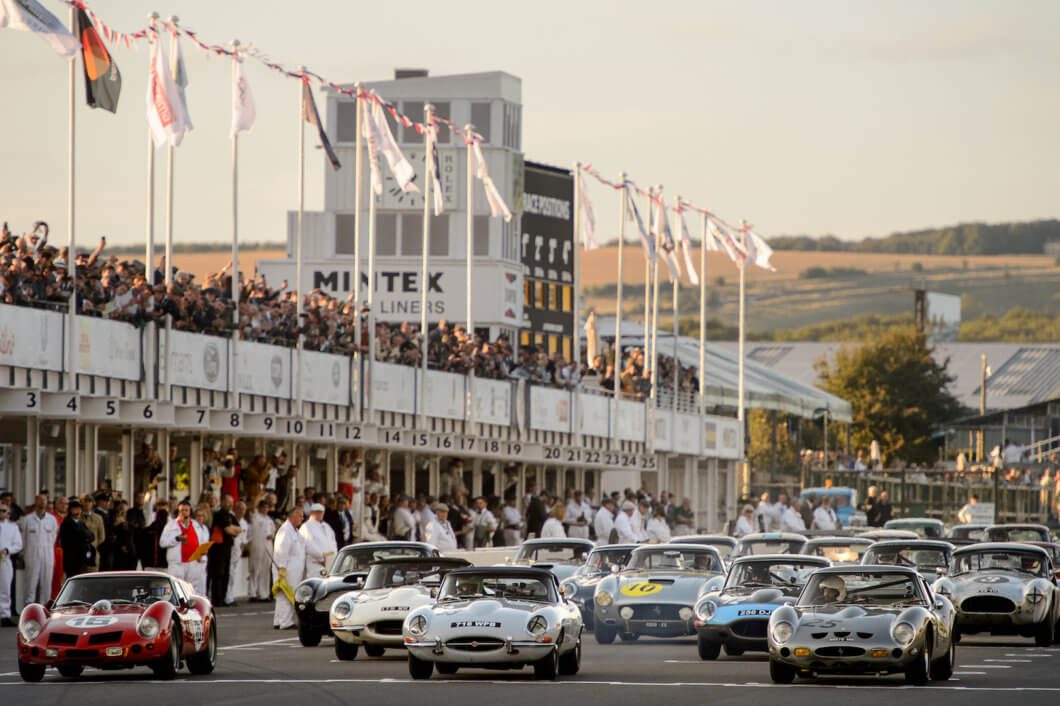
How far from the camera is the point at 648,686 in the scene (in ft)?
69.2

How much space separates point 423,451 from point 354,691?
1226 inches

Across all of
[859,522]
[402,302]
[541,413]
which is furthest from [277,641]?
[402,302]

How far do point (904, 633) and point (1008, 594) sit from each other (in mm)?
7322

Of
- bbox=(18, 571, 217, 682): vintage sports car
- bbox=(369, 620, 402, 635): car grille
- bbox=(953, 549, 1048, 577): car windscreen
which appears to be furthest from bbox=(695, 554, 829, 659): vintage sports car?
bbox=(18, 571, 217, 682): vintage sports car

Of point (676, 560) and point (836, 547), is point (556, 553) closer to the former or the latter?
point (676, 560)

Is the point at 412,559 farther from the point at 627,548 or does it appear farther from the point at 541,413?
the point at 541,413

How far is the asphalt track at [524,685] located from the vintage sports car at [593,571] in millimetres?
4014

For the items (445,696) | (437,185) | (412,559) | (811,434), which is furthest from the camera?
(811,434)

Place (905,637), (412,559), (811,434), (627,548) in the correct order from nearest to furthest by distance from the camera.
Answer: (905,637) < (412,559) < (627,548) < (811,434)

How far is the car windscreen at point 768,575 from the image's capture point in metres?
25.9

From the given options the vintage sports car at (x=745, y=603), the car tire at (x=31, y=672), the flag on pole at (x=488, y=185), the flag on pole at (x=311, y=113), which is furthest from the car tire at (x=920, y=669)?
the flag on pole at (x=488, y=185)

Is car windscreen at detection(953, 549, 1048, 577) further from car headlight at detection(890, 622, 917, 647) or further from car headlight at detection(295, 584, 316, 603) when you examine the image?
car headlight at detection(295, 584, 316, 603)

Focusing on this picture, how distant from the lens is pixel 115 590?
2180 centimetres

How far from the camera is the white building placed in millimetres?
74562
